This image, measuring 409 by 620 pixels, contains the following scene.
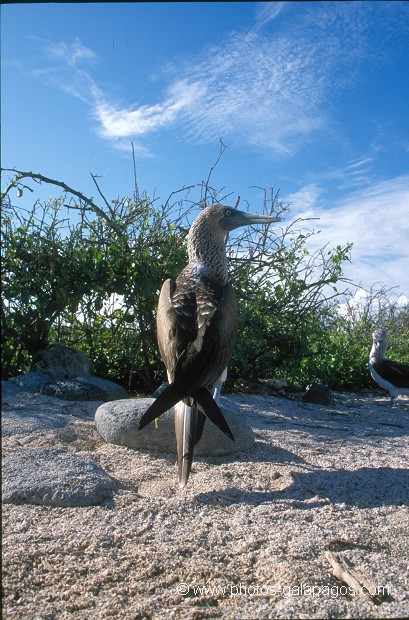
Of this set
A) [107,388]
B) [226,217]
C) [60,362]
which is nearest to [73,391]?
[107,388]

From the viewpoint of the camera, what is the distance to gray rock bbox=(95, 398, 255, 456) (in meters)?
4.25

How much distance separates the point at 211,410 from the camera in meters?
2.87

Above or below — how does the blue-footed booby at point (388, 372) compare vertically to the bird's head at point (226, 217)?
below

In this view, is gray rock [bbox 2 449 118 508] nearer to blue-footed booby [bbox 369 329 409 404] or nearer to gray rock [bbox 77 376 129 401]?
Answer: gray rock [bbox 77 376 129 401]

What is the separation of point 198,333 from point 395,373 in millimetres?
5036

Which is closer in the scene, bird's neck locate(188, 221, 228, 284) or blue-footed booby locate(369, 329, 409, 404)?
bird's neck locate(188, 221, 228, 284)

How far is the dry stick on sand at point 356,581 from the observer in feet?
7.13

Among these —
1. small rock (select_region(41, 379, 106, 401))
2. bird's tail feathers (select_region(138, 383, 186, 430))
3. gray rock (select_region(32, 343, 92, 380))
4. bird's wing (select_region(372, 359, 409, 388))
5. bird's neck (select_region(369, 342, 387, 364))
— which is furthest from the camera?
bird's neck (select_region(369, 342, 387, 364))

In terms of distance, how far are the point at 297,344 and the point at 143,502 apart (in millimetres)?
4645

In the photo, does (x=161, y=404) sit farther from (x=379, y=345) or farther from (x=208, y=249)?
(x=379, y=345)

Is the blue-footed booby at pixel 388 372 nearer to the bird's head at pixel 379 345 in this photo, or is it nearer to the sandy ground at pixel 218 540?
the bird's head at pixel 379 345

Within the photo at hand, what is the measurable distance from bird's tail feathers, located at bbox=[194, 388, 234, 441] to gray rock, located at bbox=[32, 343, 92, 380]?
396cm

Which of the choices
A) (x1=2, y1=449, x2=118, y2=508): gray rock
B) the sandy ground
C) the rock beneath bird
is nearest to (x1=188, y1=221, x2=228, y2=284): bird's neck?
the sandy ground

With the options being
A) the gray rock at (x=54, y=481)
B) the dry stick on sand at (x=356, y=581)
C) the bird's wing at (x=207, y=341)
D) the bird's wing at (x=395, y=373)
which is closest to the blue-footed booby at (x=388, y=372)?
the bird's wing at (x=395, y=373)
